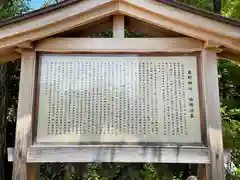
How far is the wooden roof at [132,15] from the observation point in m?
2.39

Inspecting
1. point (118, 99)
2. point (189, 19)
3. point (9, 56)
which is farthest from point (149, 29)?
point (9, 56)

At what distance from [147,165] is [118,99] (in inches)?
139

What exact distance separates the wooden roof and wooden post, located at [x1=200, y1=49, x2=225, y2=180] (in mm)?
176

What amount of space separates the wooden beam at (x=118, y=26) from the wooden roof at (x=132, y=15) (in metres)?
0.10

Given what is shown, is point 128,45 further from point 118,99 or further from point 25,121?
point 25,121

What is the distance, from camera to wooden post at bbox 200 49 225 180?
2.25 m

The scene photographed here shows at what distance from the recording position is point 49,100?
7.89ft

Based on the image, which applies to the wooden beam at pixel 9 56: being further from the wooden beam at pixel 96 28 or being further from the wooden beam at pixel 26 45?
the wooden beam at pixel 96 28

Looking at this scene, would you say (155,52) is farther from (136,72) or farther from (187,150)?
(187,150)

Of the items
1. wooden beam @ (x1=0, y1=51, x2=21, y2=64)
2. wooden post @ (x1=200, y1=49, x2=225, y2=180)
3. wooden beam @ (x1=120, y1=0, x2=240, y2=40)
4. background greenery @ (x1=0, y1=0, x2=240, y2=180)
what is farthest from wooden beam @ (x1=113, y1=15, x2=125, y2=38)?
background greenery @ (x1=0, y1=0, x2=240, y2=180)

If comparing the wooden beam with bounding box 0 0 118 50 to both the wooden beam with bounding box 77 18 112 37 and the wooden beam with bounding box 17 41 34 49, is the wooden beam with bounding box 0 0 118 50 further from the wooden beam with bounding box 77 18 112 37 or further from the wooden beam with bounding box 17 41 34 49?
the wooden beam with bounding box 77 18 112 37

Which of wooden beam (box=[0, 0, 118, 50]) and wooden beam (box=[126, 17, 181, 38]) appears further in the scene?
wooden beam (box=[126, 17, 181, 38])

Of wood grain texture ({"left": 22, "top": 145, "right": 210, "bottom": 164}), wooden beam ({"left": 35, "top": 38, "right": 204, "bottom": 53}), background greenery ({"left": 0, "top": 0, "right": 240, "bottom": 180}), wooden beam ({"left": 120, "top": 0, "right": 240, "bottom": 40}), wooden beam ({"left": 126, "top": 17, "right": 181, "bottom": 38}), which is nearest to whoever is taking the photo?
wood grain texture ({"left": 22, "top": 145, "right": 210, "bottom": 164})

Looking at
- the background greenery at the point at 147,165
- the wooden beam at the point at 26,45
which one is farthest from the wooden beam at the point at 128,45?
the background greenery at the point at 147,165
